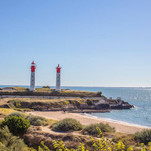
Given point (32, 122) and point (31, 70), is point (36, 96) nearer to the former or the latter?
point (31, 70)

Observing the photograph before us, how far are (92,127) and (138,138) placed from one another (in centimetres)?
369

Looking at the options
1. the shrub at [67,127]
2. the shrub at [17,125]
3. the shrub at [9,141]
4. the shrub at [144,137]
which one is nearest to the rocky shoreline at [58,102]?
the shrub at [17,125]

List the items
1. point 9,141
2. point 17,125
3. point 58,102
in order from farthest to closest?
1. point 58,102
2. point 17,125
3. point 9,141

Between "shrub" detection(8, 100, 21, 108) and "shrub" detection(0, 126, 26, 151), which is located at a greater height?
"shrub" detection(0, 126, 26, 151)

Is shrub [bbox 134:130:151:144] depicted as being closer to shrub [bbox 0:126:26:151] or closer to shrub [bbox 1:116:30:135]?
shrub [bbox 0:126:26:151]

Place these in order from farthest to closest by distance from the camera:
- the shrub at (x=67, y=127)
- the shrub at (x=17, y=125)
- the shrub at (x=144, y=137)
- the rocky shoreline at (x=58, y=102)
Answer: the rocky shoreline at (x=58, y=102) → the shrub at (x=67, y=127) → the shrub at (x=17, y=125) → the shrub at (x=144, y=137)

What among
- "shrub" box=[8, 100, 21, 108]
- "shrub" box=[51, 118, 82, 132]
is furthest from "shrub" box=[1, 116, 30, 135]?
"shrub" box=[8, 100, 21, 108]

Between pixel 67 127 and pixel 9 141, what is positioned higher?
pixel 67 127

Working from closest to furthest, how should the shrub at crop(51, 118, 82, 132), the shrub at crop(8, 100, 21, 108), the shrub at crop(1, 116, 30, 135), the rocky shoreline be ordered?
1. the shrub at crop(1, 116, 30, 135)
2. the shrub at crop(51, 118, 82, 132)
3. the shrub at crop(8, 100, 21, 108)
4. the rocky shoreline

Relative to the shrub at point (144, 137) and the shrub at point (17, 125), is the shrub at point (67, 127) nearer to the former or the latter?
the shrub at point (17, 125)

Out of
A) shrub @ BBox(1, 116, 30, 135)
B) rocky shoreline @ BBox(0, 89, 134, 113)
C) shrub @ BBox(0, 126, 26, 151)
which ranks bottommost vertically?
rocky shoreline @ BBox(0, 89, 134, 113)

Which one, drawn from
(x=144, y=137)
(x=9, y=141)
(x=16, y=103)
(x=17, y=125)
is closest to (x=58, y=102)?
(x=16, y=103)

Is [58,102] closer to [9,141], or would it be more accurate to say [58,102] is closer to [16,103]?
[16,103]

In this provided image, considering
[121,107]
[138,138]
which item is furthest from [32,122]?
[121,107]
